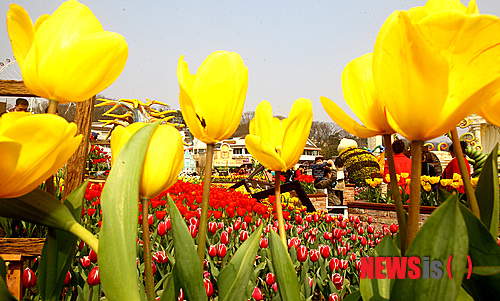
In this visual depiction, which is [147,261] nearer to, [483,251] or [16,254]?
[483,251]

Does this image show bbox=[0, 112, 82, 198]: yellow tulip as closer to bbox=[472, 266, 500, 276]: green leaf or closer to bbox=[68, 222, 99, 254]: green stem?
bbox=[68, 222, 99, 254]: green stem

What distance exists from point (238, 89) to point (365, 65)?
0.20m

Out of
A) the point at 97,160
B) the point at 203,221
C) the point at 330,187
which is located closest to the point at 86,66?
the point at 203,221

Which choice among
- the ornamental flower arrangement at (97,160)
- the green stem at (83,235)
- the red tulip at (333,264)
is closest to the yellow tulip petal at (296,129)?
the green stem at (83,235)

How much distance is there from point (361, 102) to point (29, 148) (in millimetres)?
417

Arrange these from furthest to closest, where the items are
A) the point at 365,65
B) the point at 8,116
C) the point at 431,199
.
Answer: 1. the point at 431,199
2. the point at 365,65
3. the point at 8,116

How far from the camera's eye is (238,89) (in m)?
0.54

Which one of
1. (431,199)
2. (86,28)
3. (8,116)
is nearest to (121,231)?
(8,116)

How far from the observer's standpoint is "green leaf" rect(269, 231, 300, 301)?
0.49 metres

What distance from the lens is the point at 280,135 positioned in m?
0.65

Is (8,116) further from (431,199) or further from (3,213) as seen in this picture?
(431,199)

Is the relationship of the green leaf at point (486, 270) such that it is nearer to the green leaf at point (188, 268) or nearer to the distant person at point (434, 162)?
the green leaf at point (188, 268)

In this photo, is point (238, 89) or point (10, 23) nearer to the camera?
point (10, 23)

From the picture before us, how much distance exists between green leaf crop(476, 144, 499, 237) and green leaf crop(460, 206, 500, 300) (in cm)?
7
